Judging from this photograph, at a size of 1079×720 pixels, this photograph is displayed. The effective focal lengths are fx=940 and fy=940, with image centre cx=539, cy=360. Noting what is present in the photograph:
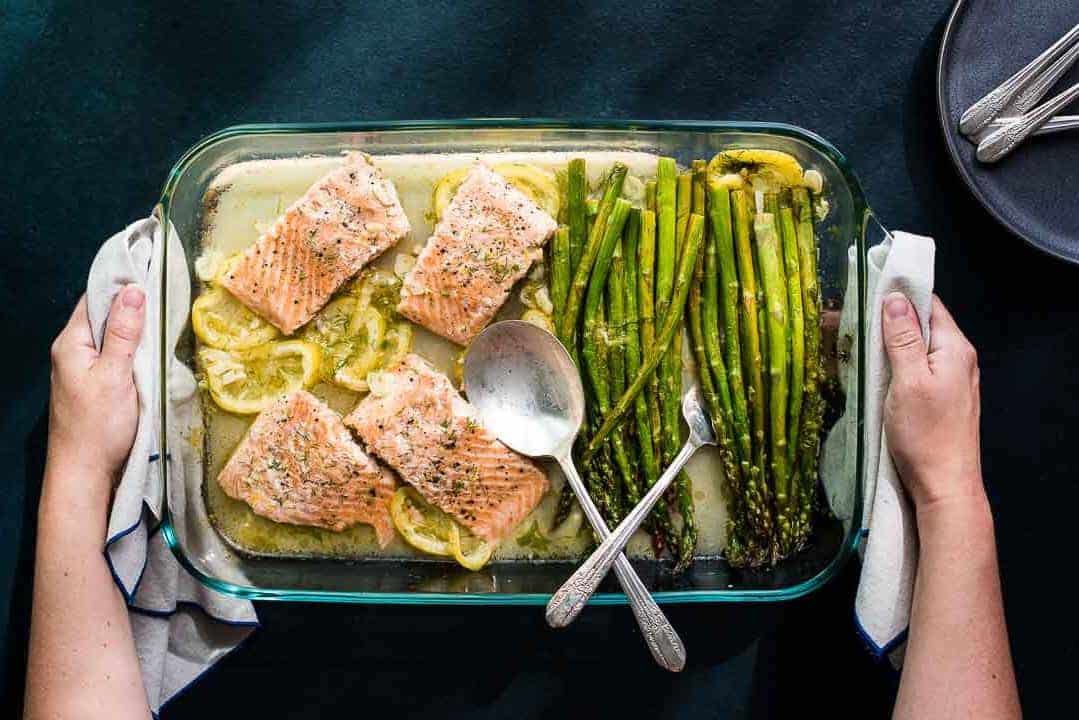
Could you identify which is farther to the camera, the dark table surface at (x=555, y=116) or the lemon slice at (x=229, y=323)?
the dark table surface at (x=555, y=116)

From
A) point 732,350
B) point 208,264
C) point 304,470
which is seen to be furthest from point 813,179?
point 208,264

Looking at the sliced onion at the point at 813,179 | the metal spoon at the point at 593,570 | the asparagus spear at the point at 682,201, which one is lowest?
the metal spoon at the point at 593,570

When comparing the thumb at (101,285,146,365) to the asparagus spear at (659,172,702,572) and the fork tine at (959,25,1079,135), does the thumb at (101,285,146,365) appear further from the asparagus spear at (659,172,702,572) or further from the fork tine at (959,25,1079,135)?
the fork tine at (959,25,1079,135)

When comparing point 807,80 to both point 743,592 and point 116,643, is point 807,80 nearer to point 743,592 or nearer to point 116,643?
point 743,592

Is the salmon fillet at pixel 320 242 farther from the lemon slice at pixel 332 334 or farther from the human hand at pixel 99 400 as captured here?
the human hand at pixel 99 400

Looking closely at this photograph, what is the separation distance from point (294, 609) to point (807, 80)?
283 centimetres

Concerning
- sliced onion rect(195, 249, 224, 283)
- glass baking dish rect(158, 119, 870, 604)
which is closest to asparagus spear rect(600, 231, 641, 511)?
glass baking dish rect(158, 119, 870, 604)

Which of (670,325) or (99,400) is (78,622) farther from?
(670,325)

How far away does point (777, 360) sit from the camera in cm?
321

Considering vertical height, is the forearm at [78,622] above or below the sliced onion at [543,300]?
below

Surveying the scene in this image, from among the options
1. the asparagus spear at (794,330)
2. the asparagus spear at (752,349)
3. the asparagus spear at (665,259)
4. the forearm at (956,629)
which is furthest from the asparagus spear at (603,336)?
the forearm at (956,629)

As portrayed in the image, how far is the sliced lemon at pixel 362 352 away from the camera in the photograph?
3.35 meters

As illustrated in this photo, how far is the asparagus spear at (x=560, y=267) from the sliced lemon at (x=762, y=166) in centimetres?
57

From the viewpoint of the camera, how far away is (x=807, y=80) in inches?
142
